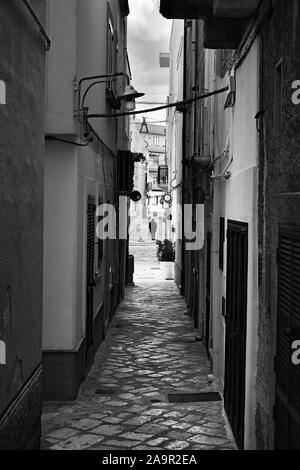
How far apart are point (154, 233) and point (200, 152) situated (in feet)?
141

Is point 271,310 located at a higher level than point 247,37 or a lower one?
lower

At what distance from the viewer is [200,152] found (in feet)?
42.3

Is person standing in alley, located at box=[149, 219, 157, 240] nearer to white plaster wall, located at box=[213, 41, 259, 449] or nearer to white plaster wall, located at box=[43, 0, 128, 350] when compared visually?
white plaster wall, located at box=[43, 0, 128, 350]

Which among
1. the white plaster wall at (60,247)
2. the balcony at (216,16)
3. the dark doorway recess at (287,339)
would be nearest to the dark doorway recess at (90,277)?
the white plaster wall at (60,247)

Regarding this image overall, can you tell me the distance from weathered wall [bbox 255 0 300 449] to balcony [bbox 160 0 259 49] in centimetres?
51

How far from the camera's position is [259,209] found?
233 inches

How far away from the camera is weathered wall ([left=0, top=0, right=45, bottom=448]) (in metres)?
4.97

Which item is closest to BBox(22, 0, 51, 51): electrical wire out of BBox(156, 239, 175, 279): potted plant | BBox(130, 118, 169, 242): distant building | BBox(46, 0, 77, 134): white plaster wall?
BBox(46, 0, 77, 134): white plaster wall

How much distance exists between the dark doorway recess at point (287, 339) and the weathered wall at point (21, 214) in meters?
2.27

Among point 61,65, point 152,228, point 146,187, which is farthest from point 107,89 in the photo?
point 146,187

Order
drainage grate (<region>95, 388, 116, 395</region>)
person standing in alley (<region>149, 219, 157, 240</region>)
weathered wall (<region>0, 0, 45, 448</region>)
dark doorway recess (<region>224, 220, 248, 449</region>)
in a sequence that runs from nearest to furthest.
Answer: weathered wall (<region>0, 0, 45, 448</region>) → dark doorway recess (<region>224, 220, 248, 449</region>) → drainage grate (<region>95, 388, 116, 395</region>) → person standing in alley (<region>149, 219, 157, 240</region>)

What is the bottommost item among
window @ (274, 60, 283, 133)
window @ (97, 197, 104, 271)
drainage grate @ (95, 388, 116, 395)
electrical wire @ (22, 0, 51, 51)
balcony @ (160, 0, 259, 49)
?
drainage grate @ (95, 388, 116, 395)
